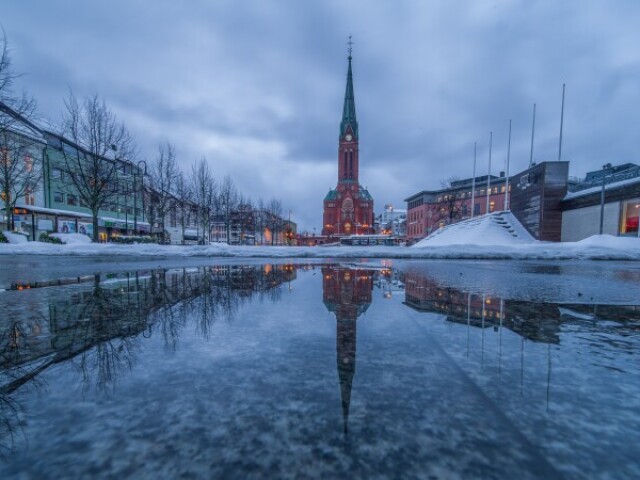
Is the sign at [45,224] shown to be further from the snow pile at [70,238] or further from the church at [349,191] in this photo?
the church at [349,191]

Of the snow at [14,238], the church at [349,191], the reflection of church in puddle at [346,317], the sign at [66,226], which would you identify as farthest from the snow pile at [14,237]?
the church at [349,191]

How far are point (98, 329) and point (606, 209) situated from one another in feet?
114

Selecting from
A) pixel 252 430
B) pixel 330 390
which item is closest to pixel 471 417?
pixel 330 390

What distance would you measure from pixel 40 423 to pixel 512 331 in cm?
355

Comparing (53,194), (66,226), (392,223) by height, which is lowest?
(66,226)

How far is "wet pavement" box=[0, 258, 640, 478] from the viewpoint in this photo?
1.12 meters

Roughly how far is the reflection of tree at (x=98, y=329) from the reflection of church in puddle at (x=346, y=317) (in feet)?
3.62

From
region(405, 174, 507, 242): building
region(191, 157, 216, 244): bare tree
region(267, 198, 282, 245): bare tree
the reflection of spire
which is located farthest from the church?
the reflection of spire

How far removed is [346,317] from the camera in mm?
3395

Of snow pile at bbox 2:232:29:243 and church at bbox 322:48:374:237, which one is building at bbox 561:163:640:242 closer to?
snow pile at bbox 2:232:29:243

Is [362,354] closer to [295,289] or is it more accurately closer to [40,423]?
[40,423]

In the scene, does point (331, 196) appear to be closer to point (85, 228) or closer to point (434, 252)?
point (85, 228)

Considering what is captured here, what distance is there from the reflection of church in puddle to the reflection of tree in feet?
3.62

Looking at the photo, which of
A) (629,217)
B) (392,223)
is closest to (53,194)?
(629,217)
